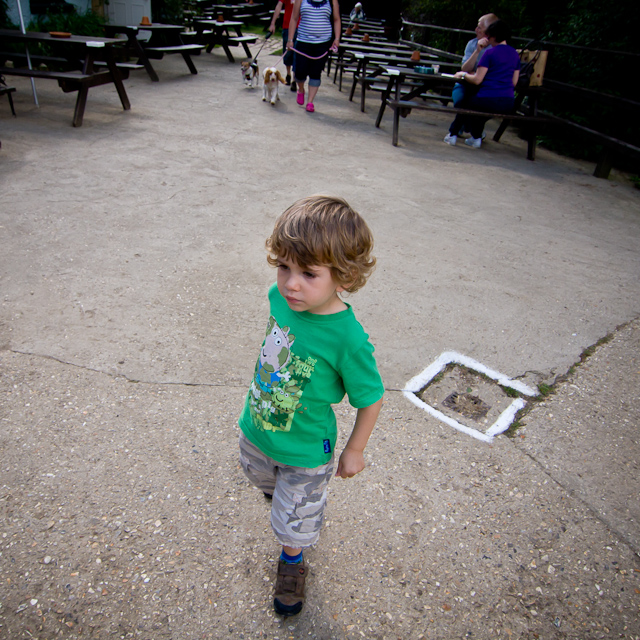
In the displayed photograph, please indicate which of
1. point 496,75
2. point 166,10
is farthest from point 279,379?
point 166,10

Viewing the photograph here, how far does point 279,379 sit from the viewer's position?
4.88 ft

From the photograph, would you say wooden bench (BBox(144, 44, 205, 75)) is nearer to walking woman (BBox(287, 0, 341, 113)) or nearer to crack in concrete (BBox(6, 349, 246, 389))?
walking woman (BBox(287, 0, 341, 113))

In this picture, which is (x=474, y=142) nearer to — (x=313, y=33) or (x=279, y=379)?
(x=313, y=33)

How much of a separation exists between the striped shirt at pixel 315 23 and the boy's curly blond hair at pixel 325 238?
691 cm

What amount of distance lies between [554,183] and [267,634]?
6019 mm

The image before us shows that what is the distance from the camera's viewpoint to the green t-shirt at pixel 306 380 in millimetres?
1402

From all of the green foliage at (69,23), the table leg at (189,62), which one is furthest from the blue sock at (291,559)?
the green foliage at (69,23)

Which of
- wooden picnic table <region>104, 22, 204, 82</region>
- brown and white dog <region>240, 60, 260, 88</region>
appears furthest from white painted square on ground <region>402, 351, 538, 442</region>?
wooden picnic table <region>104, 22, 204, 82</region>

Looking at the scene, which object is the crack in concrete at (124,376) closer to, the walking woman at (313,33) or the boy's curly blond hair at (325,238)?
the boy's curly blond hair at (325,238)

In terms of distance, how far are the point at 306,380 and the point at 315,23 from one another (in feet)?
23.9

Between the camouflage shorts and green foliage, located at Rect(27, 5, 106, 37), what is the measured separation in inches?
403

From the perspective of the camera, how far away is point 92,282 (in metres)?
3.21

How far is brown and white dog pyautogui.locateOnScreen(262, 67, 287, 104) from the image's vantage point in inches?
299

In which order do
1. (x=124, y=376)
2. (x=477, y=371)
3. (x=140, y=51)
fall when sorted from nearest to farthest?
(x=124, y=376), (x=477, y=371), (x=140, y=51)
